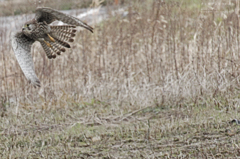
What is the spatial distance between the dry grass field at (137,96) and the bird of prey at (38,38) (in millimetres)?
873

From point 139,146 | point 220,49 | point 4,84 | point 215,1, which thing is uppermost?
point 215,1

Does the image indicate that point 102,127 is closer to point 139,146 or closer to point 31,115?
point 139,146

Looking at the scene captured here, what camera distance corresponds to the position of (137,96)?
633cm

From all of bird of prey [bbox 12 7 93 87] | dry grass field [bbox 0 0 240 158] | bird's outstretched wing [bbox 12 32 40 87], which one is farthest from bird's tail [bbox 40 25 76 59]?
dry grass field [bbox 0 0 240 158]

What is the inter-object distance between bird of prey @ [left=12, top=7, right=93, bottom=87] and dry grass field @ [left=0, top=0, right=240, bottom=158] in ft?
2.86

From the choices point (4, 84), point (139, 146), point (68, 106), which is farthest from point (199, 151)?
point (4, 84)

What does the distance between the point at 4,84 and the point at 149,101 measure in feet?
8.35

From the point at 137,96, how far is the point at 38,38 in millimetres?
1821

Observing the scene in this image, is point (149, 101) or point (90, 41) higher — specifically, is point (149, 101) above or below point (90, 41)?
below

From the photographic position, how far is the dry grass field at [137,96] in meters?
4.60

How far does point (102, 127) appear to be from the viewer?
5.41 m

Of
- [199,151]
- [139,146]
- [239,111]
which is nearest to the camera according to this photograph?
[199,151]

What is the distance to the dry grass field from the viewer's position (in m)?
4.60

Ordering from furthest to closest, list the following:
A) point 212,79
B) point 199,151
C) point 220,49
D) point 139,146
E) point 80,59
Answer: point 80,59 < point 220,49 < point 212,79 < point 139,146 < point 199,151
